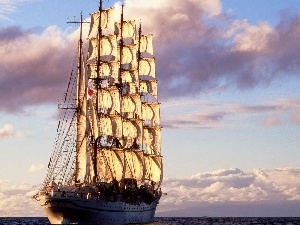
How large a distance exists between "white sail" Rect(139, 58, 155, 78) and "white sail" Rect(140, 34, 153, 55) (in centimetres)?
209

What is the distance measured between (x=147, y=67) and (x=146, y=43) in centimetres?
535

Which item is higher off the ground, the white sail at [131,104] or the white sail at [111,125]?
the white sail at [131,104]

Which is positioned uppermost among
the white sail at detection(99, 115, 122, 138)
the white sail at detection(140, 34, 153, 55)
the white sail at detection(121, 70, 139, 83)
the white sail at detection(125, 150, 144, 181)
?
the white sail at detection(140, 34, 153, 55)

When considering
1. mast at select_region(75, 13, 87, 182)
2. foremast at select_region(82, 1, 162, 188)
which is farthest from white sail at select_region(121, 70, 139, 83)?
mast at select_region(75, 13, 87, 182)


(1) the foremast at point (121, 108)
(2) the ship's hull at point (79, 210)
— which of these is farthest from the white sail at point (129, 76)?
(2) the ship's hull at point (79, 210)

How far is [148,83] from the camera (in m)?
134

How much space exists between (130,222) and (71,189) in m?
18.4

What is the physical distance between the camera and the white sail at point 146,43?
135 metres

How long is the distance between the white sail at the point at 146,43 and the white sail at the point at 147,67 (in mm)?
2091

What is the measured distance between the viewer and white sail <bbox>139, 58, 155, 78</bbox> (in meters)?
134

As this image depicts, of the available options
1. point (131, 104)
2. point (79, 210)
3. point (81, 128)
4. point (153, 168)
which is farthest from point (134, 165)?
point (79, 210)

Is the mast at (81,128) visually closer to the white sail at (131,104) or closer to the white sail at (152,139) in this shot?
the white sail at (131,104)

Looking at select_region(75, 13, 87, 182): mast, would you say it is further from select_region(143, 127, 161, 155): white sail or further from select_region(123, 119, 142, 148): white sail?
select_region(143, 127, 161, 155): white sail

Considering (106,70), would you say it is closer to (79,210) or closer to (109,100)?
(109,100)
